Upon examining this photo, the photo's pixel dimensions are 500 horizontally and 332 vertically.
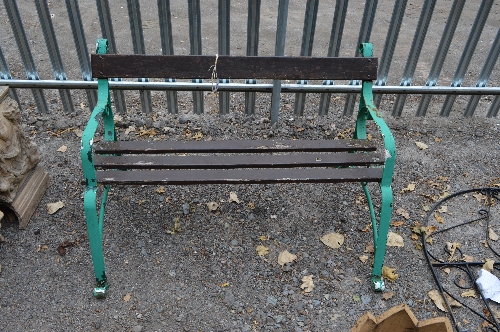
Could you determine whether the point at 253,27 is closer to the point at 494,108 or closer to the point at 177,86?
the point at 177,86

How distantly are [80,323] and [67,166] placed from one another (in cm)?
144

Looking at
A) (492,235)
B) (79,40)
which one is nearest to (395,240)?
(492,235)

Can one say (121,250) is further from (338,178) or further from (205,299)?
(338,178)

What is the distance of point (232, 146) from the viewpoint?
2742 millimetres

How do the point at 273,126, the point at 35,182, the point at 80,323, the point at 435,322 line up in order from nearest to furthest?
the point at 435,322 → the point at 80,323 → the point at 35,182 → the point at 273,126

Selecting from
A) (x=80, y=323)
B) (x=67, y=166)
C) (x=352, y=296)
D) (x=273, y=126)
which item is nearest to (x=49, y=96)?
(x=67, y=166)

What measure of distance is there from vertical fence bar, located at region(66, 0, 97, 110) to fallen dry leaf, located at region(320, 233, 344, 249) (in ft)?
7.65

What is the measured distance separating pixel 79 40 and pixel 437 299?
322 centimetres

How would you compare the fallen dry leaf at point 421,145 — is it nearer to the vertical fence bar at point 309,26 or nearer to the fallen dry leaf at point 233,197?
the vertical fence bar at point 309,26

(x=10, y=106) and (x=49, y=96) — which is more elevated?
(x=10, y=106)

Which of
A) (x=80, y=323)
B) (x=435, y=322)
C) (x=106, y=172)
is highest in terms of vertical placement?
(x=435, y=322)

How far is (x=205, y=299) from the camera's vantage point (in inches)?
103

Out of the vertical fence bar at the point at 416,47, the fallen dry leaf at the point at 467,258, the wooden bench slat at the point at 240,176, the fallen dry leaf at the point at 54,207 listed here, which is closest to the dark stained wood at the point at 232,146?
the wooden bench slat at the point at 240,176

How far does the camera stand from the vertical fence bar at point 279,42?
3.37 meters
